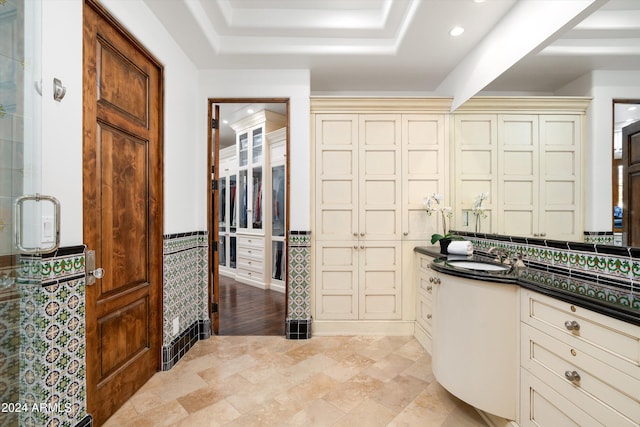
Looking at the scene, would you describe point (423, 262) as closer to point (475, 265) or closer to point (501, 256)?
point (475, 265)

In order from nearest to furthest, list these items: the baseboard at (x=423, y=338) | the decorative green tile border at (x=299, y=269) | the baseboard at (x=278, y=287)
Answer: the baseboard at (x=423, y=338)
the decorative green tile border at (x=299, y=269)
the baseboard at (x=278, y=287)

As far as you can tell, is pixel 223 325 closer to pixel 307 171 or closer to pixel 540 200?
pixel 307 171

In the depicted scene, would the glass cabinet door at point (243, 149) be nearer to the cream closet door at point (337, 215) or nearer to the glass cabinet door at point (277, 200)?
the glass cabinet door at point (277, 200)

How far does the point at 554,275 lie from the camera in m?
1.47

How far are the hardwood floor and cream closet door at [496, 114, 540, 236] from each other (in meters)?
2.24

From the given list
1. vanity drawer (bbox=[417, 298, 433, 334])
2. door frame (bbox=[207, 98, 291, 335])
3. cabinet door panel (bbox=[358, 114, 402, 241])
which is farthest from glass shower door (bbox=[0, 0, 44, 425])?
vanity drawer (bbox=[417, 298, 433, 334])

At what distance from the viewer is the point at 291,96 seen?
8.75 ft

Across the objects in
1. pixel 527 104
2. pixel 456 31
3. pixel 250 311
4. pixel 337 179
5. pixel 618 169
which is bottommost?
pixel 250 311

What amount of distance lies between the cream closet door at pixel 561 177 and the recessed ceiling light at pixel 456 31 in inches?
38.1

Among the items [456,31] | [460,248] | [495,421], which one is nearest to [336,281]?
[460,248]

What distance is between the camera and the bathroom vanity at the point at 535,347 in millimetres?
962

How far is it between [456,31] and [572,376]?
234cm

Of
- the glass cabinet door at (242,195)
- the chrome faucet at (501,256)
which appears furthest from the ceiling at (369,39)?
the glass cabinet door at (242,195)

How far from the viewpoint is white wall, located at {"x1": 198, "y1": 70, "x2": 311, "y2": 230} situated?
265cm
